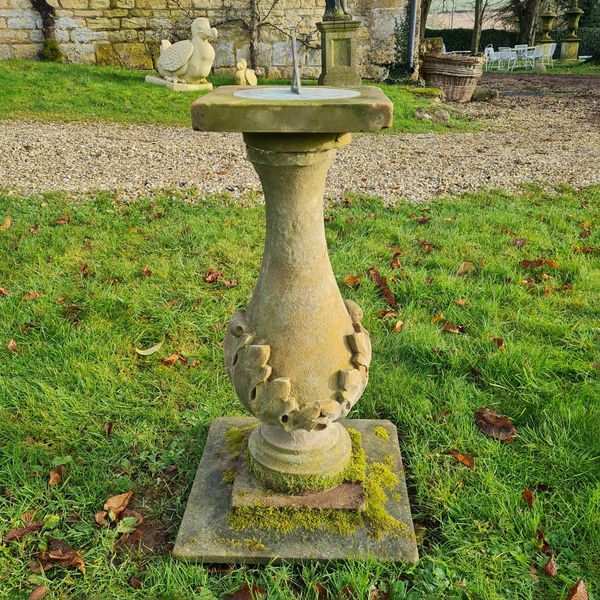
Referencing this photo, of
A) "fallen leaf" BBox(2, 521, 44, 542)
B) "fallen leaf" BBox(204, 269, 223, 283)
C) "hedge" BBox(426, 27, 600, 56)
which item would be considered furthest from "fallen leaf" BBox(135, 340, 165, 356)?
"hedge" BBox(426, 27, 600, 56)

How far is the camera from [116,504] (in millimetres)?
2297

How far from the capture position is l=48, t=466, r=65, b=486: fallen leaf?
241cm

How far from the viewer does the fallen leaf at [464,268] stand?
4.13m

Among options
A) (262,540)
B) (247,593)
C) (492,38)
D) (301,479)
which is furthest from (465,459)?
(492,38)

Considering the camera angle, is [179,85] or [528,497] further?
[179,85]

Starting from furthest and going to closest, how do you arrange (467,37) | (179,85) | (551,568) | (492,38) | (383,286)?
1. (492,38)
2. (467,37)
3. (179,85)
4. (383,286)
5. (551,568)

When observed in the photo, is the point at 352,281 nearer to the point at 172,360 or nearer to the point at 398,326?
the point at 398,326

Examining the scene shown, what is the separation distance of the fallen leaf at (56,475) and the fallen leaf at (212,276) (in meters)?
1.81

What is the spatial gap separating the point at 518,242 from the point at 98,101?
782 centimetres

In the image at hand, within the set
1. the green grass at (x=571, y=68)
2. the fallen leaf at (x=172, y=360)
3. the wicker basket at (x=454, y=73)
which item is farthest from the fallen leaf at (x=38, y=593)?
the green grass at (x=571, y=68)

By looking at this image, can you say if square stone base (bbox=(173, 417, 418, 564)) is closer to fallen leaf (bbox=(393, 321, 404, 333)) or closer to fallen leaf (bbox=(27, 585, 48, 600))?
fallen leaf (bbox=(27, 585, 48, 600))

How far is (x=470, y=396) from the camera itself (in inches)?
113

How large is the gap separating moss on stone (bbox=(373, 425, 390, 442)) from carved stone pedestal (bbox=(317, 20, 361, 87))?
866cm

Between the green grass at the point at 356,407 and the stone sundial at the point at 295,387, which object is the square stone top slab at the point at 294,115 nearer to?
the stone sundial at the point at 295,387
